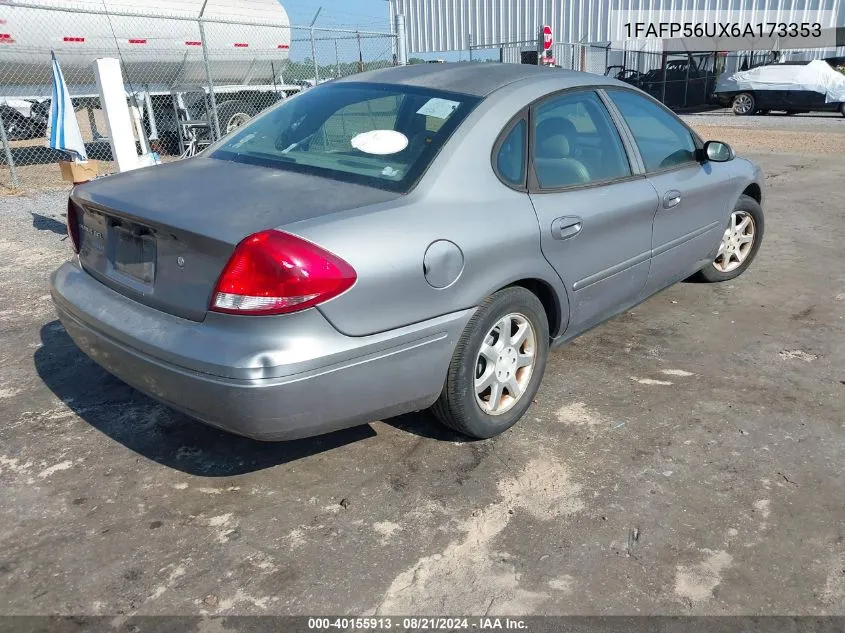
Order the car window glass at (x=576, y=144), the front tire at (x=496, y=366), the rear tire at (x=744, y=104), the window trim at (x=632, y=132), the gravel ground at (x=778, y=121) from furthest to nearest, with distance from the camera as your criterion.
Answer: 1. the rear tire at (x=744, y=104)
2. the gravel ground at (x=778, y=121)
3. the window trim at (x=632, y=132)
4. the car window glass at (x=576, y=144)
5. the front tire at (x=496, y=366)

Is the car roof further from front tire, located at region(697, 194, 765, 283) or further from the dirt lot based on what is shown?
front tire, located at region(697, 194, 765, 283)

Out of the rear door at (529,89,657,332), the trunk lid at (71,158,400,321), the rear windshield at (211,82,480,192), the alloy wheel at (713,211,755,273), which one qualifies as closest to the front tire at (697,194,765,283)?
the alloy wheel at (713,211,755,273)

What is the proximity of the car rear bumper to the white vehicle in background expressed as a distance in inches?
333

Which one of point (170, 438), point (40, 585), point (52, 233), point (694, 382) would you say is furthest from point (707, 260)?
point (52, 233)

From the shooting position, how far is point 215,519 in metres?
2.64

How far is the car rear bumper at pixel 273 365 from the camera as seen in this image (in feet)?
7.68

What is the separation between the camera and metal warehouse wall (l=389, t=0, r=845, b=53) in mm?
27094

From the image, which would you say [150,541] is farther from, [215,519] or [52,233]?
[52,233]

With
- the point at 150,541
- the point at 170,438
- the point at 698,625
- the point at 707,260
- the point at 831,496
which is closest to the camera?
the point at 698,625

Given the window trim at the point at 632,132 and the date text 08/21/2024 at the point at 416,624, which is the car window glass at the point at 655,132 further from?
the date text 08/21/2024 at the point at 416,624

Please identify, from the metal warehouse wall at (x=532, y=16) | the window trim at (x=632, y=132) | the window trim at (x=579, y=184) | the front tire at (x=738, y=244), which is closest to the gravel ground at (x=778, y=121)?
the metal warehouse wall at (x=532, y=16)

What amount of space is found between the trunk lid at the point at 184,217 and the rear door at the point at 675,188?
189 cm

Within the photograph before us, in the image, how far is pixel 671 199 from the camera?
13.0 ft

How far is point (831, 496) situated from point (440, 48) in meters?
32.8
